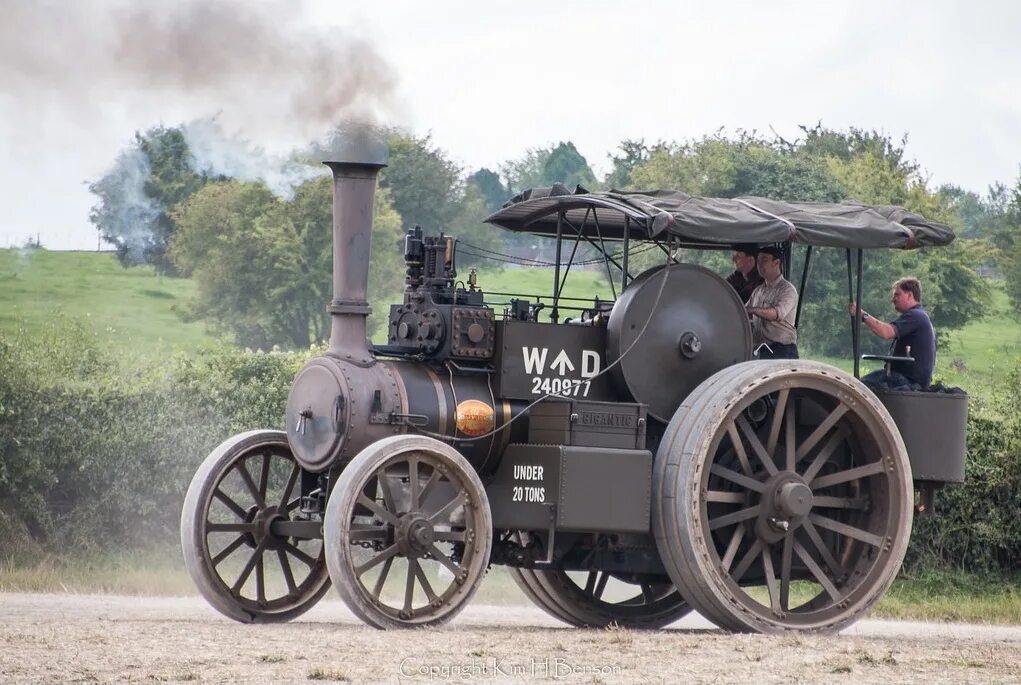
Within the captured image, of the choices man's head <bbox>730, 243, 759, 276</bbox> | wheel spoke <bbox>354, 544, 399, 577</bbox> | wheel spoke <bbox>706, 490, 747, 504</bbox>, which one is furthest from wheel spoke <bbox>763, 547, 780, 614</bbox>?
wheel spoke <bbox>354, 544, 399, 577</bbox>

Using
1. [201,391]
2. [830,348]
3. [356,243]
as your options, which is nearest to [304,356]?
[201,391]

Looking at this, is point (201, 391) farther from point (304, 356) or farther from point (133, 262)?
point (133, 262)

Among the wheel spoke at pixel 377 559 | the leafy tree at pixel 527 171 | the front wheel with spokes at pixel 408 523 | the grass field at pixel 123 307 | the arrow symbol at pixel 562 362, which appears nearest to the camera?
the front wheel with spokes at pixel 408 523

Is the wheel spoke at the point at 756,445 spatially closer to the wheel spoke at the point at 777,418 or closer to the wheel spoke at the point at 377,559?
the wheel spoke at the point at 777,418

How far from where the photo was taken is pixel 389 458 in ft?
36.3

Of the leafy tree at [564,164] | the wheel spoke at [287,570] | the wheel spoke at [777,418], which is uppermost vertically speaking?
the leafy tree at [564,164]

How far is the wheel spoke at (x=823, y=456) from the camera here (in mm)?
12406

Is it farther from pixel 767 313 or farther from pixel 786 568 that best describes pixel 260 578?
pixel 767 313

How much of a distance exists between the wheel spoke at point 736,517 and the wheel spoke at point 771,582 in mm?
273

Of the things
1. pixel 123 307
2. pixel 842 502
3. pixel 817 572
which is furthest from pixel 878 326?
pixel 123 307

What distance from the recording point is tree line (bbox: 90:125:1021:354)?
30.4 metres

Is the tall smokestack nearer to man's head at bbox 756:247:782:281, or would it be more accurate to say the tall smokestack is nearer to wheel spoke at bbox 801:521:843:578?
man's head at bbox 756:247:782:281

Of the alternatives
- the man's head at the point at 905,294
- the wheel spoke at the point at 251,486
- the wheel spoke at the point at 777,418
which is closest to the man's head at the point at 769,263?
the man's head at the point at 905,294

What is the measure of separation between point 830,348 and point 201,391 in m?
15.2
